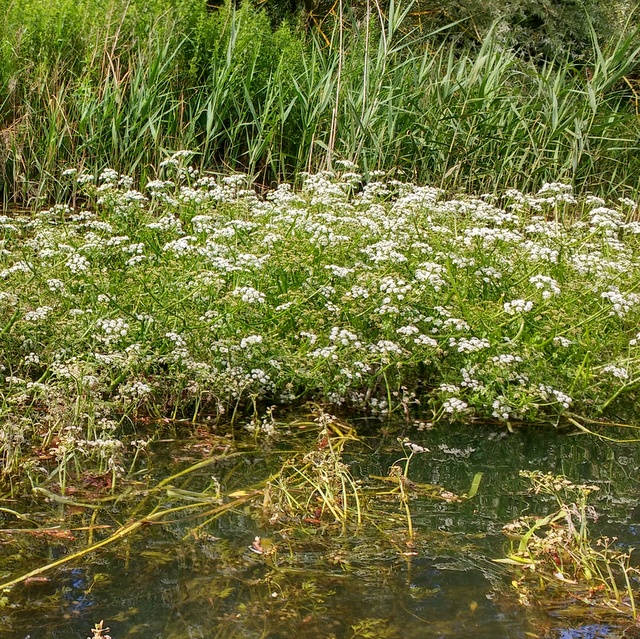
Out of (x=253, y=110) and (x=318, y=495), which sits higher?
(x=253, y=110)

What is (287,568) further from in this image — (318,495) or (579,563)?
(579,563)

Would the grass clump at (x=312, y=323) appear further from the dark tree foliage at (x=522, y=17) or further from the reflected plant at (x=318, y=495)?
the dark tree foliage at (x=522, y=17)

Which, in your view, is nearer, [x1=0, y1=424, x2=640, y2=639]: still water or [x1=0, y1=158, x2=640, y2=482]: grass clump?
[x1=0, y1=424, x2=640, y2=639]: still water

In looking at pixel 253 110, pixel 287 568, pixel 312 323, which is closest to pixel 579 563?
pixel 287 568

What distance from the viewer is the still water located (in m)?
2.43

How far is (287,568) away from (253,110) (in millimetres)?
4955

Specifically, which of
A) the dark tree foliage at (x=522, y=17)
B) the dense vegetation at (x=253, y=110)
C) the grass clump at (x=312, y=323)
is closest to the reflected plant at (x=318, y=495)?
the grass clump at (x=312, y=323)

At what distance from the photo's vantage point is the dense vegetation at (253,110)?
6621 mm

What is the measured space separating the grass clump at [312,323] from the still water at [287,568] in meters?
0.49

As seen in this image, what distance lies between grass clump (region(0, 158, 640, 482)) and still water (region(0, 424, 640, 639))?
1.62ft

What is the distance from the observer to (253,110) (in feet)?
22.8

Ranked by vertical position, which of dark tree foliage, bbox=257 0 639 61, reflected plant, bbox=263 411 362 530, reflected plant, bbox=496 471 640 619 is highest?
dark tree foliage, bbox=257 0 639 61

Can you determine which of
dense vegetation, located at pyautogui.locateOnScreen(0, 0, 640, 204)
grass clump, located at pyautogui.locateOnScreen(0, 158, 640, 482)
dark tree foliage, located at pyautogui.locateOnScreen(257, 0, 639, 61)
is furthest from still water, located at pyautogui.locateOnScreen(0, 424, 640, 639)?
dark tree foliage, located at pyautogui.locateOnScreen(257, 0, 639, 61)

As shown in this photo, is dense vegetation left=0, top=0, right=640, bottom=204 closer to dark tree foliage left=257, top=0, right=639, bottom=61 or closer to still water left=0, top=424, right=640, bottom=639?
still water left=0, top=424, right=640, bottom=639
